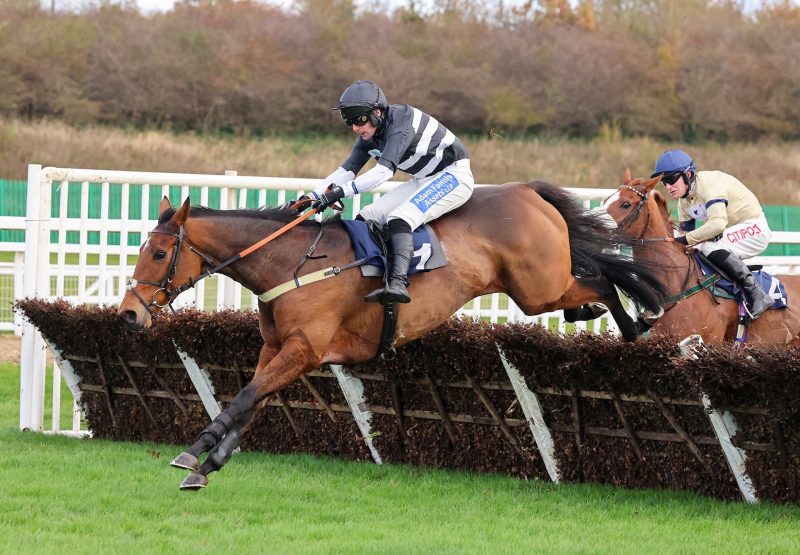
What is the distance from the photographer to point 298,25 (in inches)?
1496

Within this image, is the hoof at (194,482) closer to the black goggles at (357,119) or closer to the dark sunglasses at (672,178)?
the black goggles at (357,119)

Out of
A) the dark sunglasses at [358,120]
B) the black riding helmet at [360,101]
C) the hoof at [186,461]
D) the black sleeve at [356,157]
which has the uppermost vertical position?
the black riding helmet at [360,101]

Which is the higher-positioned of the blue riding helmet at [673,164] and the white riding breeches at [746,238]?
the blue riding helmet at [673,164]

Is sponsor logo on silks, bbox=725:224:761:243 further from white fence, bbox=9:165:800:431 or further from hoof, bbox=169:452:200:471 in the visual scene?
hoof, bbox=169:452:200:471

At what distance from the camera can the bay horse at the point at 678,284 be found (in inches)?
267

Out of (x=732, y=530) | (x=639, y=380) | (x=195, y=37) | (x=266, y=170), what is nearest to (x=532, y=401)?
(x=639, y=380)

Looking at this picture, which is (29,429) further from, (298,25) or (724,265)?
(298,25)

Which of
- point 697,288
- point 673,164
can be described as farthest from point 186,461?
point 673,164

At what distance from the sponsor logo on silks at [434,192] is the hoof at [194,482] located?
168 cm

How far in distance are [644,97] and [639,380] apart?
33577 millimetres

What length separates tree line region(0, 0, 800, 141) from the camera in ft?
111

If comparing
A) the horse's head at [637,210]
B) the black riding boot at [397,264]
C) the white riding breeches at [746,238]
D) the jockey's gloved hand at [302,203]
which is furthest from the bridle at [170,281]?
the white riding breeches at [746,238]

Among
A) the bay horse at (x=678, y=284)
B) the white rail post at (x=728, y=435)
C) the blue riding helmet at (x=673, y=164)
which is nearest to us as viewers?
the white rail post at (x=728, y=435)

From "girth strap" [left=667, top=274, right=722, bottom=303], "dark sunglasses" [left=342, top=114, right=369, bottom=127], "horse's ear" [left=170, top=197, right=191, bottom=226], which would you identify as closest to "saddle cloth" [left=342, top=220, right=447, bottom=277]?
"dark sunglasses" [left=342, top=114, right=369, bottom=127]
